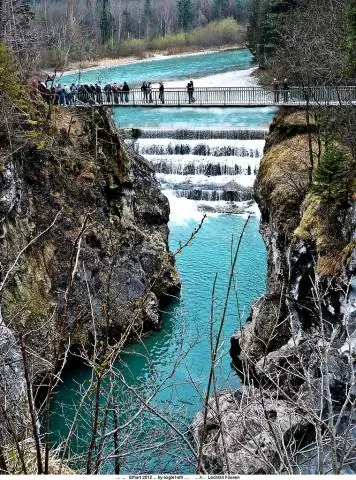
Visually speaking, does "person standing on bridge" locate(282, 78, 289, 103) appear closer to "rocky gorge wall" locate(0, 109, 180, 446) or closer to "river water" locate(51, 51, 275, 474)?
"river water" locate(51, 51, 275, 474)

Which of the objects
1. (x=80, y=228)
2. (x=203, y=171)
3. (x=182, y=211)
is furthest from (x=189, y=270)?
(x=203, y=171)

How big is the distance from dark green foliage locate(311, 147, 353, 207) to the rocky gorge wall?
5271mm

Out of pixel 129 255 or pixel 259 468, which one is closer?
pixel 259 468

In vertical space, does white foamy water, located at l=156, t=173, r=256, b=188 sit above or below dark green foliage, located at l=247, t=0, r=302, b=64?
below

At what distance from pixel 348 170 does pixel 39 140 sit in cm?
902

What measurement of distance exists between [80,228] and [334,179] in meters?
8.17

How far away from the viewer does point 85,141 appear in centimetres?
2156

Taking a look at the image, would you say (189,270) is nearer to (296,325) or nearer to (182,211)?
(182,211)

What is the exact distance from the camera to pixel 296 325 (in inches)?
569

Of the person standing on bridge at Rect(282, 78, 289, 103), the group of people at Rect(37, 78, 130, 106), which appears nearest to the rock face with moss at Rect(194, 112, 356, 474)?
the person standing on bridge at Rect(282, 78, 289, 103)

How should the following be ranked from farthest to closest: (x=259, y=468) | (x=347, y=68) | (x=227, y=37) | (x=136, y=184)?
(x=227, y=37) < (x=136, y=184) < (x=347, y=68) < (x=259, y=468)

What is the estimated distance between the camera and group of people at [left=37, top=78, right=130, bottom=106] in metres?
22.5

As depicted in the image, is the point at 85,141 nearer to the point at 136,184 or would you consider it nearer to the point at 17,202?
the point at 136,184

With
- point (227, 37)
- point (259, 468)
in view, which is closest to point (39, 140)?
point (259, 468)
